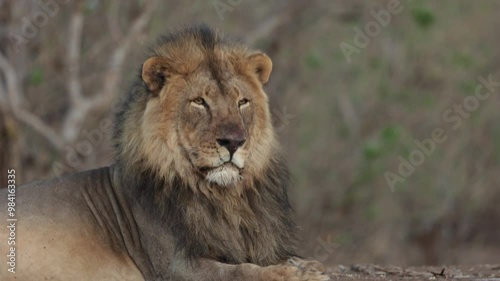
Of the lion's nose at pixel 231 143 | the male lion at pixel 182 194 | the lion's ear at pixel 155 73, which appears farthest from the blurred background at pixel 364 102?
the lion's nose at pixel 231 143

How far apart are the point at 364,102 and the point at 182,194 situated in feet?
34.1

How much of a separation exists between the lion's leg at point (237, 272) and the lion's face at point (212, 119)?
0.43 m

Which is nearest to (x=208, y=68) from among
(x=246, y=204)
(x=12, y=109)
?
(x=246, y=204)

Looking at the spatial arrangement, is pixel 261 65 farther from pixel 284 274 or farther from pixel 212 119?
pixel 284 274

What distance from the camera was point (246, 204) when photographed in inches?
212

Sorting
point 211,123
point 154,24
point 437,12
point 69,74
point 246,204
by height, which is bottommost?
point 246,204

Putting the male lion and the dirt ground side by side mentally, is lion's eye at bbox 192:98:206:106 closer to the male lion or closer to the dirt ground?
the male lion

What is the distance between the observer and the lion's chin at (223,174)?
5.11 meters

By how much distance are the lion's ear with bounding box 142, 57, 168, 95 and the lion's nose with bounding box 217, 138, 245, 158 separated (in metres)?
0.55

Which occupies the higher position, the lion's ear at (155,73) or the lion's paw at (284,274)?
the lion's ear at (155,73)

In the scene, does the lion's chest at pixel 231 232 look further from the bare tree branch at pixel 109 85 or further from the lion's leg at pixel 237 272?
the bare tree branch at pixel 109 85

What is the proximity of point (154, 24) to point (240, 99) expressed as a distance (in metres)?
7.74

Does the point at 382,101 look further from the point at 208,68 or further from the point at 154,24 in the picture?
the point at 208,68

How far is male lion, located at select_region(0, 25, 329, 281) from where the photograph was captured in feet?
16.9
